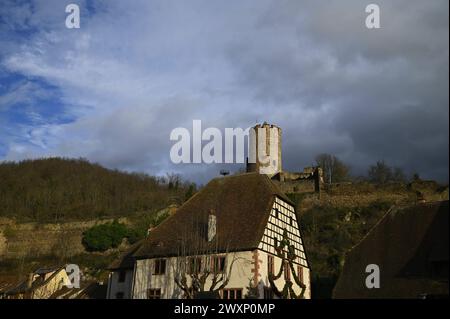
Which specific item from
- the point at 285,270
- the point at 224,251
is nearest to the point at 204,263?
the point at 224,251

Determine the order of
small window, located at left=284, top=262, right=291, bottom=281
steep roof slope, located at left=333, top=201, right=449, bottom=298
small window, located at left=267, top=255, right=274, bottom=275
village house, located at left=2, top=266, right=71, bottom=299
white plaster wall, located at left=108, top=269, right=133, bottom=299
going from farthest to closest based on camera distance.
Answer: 1. village house, located at left=2, top=266, right=71, bottom=299
2. white plaster wall, located at left=108, top=269, right=133, bottom=299
3. small window, located at left=284, top=262, right=291, bottom=281
4. small window, located at left=267, top=255, right=274, bottom=275
5. steep roof slope, located at left=333, top=201, right=449, bottom=298

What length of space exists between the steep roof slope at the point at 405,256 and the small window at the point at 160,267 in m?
9.17

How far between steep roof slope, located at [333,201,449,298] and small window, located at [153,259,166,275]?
917 cm

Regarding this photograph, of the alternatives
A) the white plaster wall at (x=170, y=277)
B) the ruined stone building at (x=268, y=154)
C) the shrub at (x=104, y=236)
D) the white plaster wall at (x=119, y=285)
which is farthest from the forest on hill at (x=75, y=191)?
the white plaster wall at (x=170, y=277)

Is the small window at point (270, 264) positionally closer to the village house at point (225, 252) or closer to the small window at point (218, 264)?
the village house at point (225, 252)

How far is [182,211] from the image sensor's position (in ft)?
104

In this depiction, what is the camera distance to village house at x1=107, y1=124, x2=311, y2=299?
26.4 m

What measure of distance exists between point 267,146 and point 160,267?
41.8 meters

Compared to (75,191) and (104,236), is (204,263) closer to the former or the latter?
(104,236)

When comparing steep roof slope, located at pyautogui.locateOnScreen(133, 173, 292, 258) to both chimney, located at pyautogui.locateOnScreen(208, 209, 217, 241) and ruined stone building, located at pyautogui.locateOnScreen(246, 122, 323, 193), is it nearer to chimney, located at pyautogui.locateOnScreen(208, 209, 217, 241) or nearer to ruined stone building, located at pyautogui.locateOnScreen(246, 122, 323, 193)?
chimney, located at pyautogui.locateOnScreen(208, 209, 217, 241)

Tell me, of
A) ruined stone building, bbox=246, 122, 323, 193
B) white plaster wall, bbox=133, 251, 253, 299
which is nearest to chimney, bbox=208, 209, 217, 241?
white plaster wall, bbox=133, 251, 253, 299

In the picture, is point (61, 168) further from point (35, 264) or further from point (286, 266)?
point (286, 266)

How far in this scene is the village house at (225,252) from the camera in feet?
86.6
